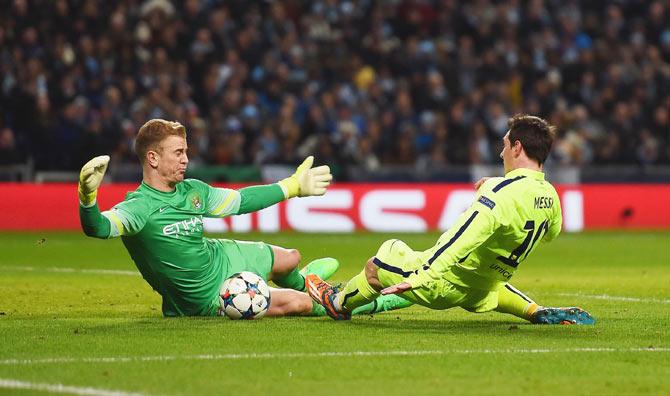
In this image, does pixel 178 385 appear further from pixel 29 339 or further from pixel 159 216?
pixel 159 216

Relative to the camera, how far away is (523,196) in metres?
8.72

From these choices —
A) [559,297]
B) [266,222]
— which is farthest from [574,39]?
[559,297]

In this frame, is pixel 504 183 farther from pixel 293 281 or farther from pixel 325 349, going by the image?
pixel 293 281

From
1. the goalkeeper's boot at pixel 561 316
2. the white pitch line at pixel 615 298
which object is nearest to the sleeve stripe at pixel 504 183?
the goalkeeper's boot at pixel 561 316

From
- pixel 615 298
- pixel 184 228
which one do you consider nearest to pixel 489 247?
pixel 184 228

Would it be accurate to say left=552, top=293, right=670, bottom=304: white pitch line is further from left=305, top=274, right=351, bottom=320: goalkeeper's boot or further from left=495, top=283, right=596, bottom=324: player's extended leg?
left=305, top=274, right=351, bottom=320: goalkeeper's boot

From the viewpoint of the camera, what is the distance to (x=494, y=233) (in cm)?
870

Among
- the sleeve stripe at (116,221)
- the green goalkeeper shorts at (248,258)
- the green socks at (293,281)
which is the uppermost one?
the sleeve stripe at (116,221)

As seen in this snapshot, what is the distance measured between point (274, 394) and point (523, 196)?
3.10 meters

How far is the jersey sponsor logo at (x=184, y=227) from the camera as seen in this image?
9.27 meters

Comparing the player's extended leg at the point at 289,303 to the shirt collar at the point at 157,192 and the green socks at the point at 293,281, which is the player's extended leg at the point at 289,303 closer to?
the green socks at the point at 293,281

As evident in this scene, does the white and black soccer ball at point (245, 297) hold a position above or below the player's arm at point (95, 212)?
below

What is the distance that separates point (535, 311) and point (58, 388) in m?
4.16

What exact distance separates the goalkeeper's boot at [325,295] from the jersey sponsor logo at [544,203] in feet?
5.60
